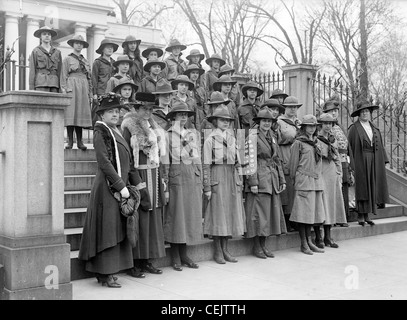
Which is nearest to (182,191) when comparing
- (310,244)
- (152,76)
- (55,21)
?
(310,244)

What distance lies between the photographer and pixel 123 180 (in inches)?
254

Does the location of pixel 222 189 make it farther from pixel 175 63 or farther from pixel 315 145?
pixel 175 63

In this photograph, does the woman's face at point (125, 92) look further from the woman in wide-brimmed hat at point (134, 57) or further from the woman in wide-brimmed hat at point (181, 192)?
the woman in wide-brimmed hat at point (134, 57)

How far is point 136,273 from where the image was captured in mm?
6770

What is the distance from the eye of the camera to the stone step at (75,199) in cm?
782

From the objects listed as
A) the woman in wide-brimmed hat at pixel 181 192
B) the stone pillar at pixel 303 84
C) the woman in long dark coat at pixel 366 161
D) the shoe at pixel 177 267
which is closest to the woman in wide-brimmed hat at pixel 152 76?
the woman in wide-brimmed hat at pixel 181 192

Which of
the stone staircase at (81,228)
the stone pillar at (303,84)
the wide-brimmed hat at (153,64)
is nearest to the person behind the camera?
the stone staircase at (81,228)

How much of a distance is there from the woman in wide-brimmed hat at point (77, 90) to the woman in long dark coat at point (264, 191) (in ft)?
10.1

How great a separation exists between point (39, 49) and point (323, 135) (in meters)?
5.27

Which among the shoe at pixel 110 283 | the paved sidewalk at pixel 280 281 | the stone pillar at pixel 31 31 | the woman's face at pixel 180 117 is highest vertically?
the stone pillar at pixel 31 31

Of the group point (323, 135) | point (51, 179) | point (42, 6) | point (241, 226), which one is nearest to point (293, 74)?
point (323, 135)

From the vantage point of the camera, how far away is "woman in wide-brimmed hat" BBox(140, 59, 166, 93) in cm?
924

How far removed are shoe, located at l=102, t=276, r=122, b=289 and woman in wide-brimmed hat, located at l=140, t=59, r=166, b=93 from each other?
385cm

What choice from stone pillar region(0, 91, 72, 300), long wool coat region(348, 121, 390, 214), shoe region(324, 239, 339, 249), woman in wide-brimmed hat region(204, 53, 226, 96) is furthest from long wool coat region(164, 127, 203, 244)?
long wool coat region(348, 121, 390, 214)
